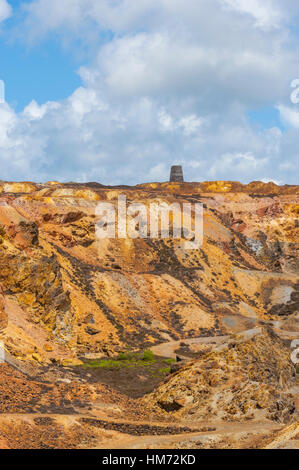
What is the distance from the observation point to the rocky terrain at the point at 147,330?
22453mm

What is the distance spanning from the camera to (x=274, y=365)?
29.2 m

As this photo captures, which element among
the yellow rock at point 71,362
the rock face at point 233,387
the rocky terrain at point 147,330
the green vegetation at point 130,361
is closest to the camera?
the rocky terrain at point 147,330

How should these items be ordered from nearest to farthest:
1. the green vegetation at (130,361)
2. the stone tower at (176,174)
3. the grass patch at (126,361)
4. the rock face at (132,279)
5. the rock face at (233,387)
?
1. the rock face at (233,387)
2. the green vegetation at (130,361)
3. the grass patch at (126,361)
4. the rock face at (132,279)
5. the stone tower at (176,174)

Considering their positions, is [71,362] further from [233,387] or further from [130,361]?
[233,387]

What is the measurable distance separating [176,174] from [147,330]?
83689 mm

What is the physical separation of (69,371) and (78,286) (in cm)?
1594

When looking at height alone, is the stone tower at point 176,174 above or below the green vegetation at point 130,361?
above

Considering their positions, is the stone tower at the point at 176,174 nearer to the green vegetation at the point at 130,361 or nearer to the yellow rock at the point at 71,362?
the green vegetation at the point at 130,361

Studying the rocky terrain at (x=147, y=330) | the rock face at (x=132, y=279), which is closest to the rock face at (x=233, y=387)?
the rocky terrain at (x=147, y=330)

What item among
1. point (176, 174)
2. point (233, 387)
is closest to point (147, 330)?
point (233, 387)

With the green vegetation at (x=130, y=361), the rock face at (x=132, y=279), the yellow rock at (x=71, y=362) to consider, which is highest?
the rock face at (x=132, y=279)

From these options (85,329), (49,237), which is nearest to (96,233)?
→ (49,237)

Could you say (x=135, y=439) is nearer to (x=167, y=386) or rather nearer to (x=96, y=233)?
(x=167, y=386)

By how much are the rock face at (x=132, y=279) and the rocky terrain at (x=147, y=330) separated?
0.15 metres
